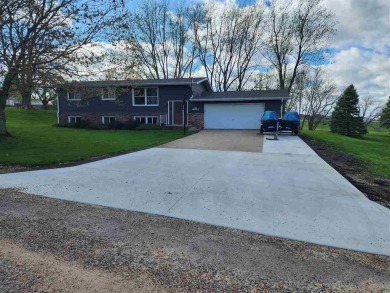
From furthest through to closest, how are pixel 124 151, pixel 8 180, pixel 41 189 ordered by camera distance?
1. pixel 124 151
2. pixel 8 180
3. pixel 41 189

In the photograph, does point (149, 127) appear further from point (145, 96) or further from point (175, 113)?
point (145, 96)

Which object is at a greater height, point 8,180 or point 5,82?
point 5,82

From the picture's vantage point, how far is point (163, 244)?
3.22m

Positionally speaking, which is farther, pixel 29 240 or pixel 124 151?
pixel 124 151

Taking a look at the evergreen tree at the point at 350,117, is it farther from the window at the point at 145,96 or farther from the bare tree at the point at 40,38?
the bare tree at the point at 40,38

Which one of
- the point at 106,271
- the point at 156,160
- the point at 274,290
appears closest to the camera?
the point at 274,290

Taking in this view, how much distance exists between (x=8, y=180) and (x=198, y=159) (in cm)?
523

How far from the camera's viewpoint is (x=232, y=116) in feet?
65.6

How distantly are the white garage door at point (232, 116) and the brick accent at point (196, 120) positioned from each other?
31cm

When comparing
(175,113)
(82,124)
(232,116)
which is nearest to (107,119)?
(82,124)

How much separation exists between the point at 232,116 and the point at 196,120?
281 centimetres

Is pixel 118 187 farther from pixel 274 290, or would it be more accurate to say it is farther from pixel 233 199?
pixel 274 290

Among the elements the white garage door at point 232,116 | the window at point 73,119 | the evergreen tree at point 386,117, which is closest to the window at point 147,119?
the white garage door at point 232,116

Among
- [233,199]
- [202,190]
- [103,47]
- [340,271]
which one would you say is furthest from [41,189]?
[103,47]
